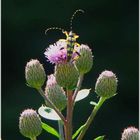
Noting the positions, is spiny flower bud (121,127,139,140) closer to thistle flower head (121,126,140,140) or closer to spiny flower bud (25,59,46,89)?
thistle flower head (121,126,140,140)

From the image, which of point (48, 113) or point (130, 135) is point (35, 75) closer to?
point (48, 113)

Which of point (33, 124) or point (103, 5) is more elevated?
point (103, 5)

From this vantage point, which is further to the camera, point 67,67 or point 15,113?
point 15,113

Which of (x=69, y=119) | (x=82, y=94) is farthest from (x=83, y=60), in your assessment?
(x=69, y=119)

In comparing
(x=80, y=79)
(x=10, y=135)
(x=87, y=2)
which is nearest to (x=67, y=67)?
(x=80, y=79)

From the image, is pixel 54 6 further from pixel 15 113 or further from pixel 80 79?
pixel 80 79

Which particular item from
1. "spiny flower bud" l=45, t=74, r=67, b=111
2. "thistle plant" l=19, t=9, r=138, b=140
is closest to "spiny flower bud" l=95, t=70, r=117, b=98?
"thistle plant" l=19, t=9, r=138, b=140

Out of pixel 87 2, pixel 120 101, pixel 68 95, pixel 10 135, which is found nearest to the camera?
pixel 68 95
